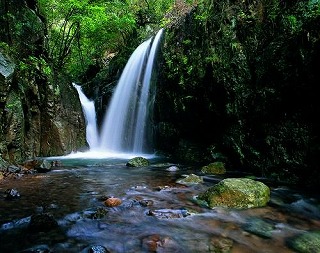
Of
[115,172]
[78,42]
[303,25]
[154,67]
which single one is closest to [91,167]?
[115,172]

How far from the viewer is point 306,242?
3801 mm

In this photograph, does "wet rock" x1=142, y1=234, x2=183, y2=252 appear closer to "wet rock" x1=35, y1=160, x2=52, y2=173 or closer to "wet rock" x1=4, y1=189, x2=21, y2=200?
"wet rock" x1=4, y1=189, x2=21, y2=200

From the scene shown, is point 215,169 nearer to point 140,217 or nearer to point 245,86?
point 245,86

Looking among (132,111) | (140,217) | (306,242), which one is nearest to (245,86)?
(140,217)

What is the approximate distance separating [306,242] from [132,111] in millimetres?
11615

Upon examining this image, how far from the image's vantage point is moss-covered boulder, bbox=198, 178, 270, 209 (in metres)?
5.26

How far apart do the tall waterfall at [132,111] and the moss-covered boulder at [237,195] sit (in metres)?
8.32

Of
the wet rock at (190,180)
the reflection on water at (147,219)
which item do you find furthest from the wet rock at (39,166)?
the wet rock at (190,180)

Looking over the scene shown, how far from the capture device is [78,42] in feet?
53.6

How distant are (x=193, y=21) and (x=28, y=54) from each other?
6.57m

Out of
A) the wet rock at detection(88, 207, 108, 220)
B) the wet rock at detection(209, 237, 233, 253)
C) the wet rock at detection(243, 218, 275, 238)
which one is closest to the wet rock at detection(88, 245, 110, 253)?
the wet rock at detection(88, 207, 108, 220)

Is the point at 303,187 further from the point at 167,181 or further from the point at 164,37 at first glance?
the point at 164,37

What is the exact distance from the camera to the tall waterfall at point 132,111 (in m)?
14.0

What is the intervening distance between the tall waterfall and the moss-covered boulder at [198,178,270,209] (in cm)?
832
